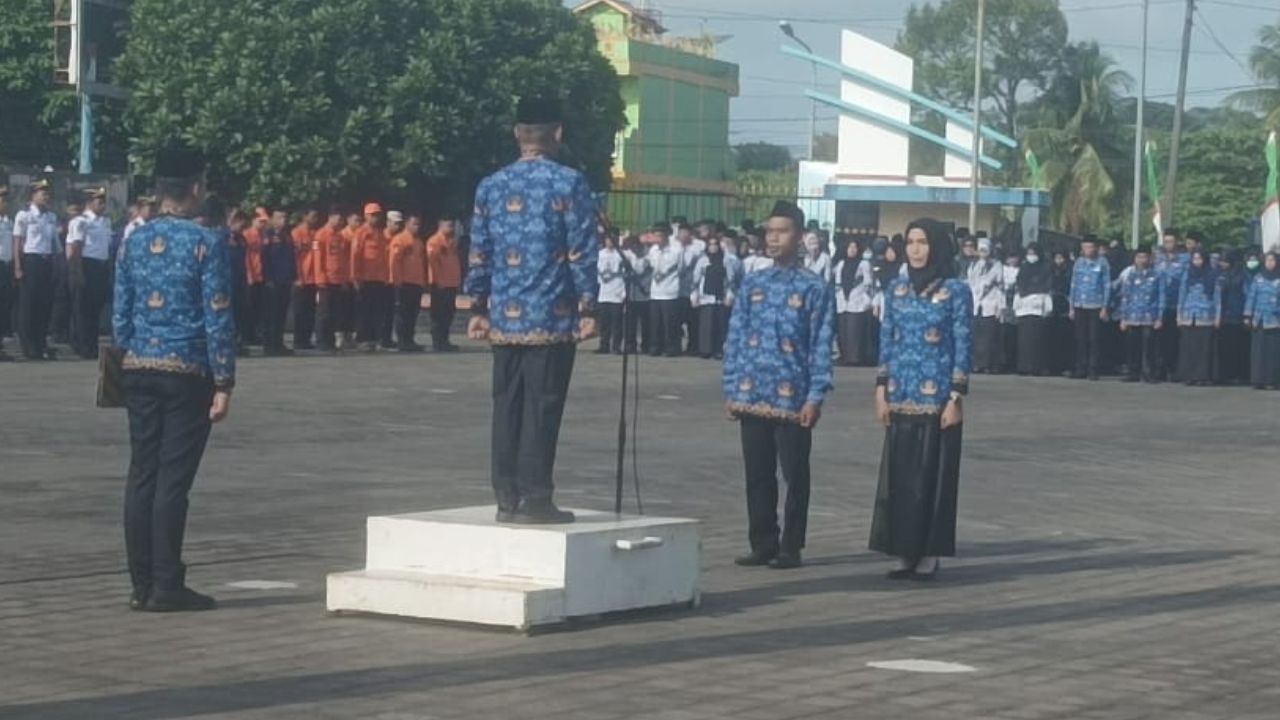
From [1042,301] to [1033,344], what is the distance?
62cm

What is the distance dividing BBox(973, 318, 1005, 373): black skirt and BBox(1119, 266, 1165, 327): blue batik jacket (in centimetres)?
180

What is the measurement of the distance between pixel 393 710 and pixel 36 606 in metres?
2.71

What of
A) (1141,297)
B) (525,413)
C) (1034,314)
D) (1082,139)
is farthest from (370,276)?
(1082,139)

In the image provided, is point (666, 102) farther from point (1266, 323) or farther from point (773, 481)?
point (773, 481)

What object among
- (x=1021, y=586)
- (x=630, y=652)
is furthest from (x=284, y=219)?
(x=630, y=652)

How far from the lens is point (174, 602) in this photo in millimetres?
10062

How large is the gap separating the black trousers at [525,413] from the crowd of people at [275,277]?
1365cm

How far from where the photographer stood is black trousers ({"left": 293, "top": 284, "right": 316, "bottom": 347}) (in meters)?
32.3

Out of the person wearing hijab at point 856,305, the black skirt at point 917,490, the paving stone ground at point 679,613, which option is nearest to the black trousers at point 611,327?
the person wearing hijab at point 856,305

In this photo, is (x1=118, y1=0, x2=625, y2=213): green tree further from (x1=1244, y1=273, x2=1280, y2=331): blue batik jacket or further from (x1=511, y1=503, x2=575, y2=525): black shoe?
(x1=511, y1=503, x2=575, y2=525): black shoe

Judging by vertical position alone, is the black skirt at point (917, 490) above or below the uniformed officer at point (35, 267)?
below

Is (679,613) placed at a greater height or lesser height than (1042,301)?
lesser

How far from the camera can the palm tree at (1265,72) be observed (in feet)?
294

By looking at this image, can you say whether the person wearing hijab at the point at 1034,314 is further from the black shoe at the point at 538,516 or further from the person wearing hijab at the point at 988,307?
the black shoe at the point at 538,516
